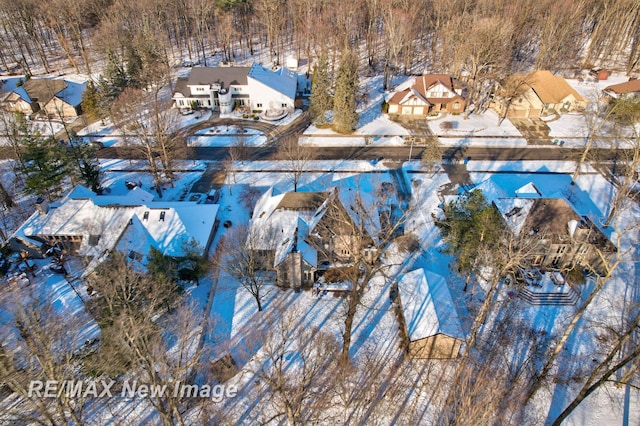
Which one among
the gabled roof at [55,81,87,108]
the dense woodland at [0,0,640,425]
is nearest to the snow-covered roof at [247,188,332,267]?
the dense woodland at [0,0,640,425]

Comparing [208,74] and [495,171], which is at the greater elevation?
[208,74]

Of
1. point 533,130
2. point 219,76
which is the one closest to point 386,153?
point 533,130

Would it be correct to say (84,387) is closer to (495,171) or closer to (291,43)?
(495,171)

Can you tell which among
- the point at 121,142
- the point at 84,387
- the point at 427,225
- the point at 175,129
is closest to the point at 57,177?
the point at 121,142

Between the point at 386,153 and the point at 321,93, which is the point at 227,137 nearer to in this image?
the point at 321,93

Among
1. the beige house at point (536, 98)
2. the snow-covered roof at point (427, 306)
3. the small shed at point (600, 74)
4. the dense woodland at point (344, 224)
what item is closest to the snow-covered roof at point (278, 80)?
the dense woodland at point (344, 224)

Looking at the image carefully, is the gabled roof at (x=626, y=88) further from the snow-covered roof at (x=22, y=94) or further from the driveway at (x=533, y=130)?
the snow-covered roof at (x=22, y=94)

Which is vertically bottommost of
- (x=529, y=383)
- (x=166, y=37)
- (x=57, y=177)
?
(x=529, y=383)
